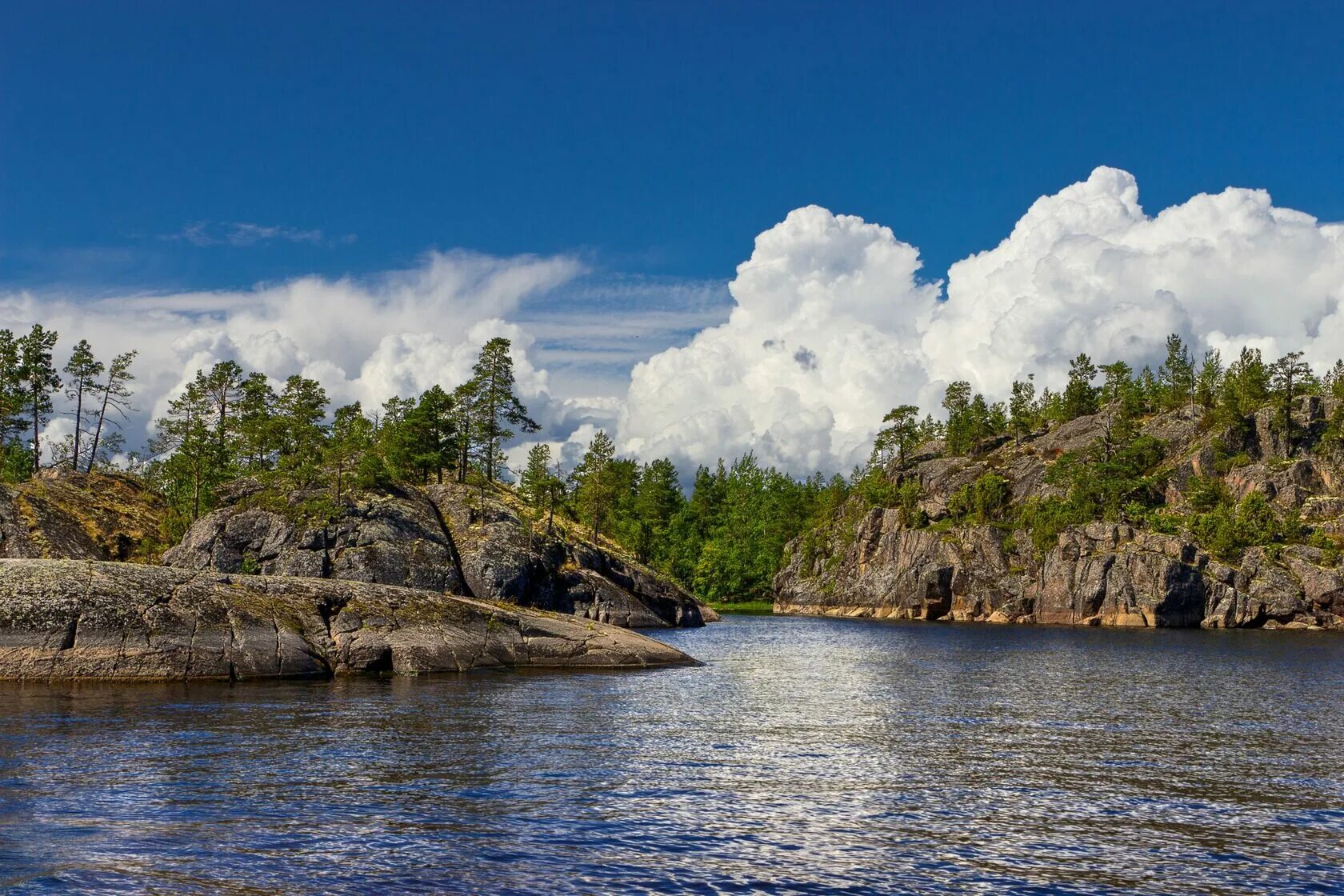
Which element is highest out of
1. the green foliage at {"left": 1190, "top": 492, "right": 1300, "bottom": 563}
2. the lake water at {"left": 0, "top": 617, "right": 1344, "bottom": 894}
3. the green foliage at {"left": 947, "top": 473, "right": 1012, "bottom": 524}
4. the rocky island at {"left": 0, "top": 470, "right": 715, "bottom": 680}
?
the green foliage at {"left": 947, "top": 473, "right": 1012, "bottom": 524}

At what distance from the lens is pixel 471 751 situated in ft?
97.3

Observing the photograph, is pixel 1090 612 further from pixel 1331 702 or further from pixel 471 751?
pixel 471 751

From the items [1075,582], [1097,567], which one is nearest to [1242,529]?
[1097,567]

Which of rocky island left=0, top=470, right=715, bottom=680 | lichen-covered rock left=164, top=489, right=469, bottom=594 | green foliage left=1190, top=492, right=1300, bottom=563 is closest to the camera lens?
rocky island left=0, top=470, right=715, bottom=680

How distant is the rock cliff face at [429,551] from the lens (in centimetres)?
8975

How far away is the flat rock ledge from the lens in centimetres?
4375

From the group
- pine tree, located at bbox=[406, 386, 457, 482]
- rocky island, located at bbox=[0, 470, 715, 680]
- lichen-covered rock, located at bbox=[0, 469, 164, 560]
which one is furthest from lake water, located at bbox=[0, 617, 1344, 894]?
pine tree, located at bbox=[406, 386, 457, 482]

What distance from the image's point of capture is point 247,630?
47.7m

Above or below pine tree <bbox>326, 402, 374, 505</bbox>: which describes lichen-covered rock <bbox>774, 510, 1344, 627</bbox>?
below

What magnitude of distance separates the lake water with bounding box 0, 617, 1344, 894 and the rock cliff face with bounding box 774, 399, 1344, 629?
98137mm

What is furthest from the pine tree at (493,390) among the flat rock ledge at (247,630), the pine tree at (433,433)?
the flat rock ledge at (247,630)

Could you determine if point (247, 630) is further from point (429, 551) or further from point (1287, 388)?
point (1287, 388)

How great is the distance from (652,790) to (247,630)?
30.7 m

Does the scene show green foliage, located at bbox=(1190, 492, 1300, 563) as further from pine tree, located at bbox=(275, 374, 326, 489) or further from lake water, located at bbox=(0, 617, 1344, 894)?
pine tree, located at bbox=(275, 374, 326, 489)
